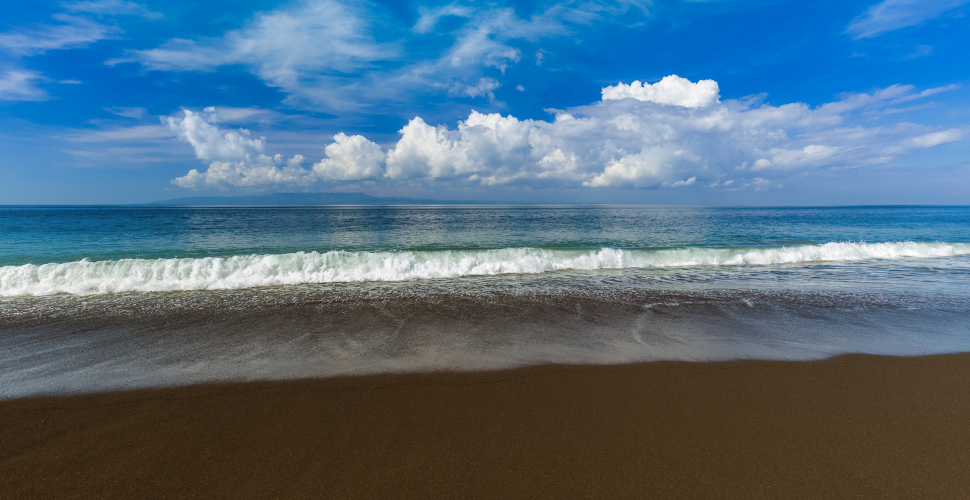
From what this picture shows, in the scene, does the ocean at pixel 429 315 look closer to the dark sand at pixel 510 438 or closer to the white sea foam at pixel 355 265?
the white sea foam at pixel 355 265

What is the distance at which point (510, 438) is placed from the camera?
364cm

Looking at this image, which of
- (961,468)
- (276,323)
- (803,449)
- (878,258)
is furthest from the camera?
(878,258)

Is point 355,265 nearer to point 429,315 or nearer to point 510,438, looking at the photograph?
point 429,315

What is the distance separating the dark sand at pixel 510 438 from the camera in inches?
120

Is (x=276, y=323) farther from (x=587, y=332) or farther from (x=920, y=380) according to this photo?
(x=920, y=380)

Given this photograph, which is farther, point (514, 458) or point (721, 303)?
point (721, 303)

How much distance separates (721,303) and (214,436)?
33.5ft

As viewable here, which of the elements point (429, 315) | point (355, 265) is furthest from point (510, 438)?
point (355, 265)

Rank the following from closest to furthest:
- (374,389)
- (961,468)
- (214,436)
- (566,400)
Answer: (961,468) → (214,436) → (566,400) → (374,389)

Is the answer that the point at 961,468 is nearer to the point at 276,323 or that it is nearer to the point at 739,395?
the point at 739,395

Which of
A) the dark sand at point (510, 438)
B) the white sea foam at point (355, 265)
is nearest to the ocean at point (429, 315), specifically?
the white sea foam at point (355, 265)

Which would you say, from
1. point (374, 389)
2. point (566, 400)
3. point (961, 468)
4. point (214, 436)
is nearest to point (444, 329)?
point (374, 389)

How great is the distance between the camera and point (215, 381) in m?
4.95

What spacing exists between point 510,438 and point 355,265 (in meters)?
11.8
